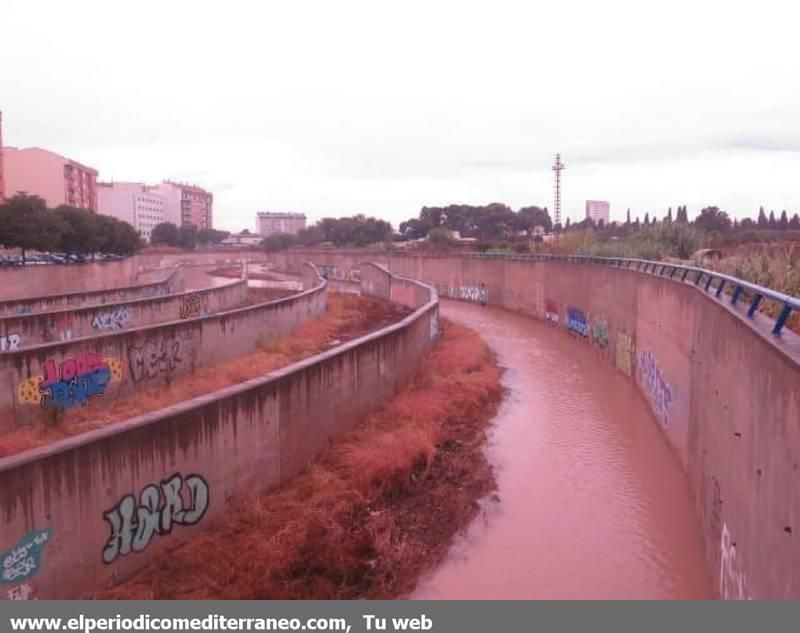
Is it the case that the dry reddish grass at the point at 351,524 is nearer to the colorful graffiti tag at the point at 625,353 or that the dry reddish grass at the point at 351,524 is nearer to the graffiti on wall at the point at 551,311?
the colorful graffiti tag at the point at 625,353

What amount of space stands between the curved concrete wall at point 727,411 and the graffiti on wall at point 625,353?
0.12ft

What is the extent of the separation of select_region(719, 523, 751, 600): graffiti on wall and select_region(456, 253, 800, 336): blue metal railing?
2.62m

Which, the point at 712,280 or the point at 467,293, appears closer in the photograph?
the point at 712,280

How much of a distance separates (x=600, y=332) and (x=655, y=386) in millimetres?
10724

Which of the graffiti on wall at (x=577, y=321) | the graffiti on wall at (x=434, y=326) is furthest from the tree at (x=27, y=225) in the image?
the graffiti on wall at (x=577, y=321)

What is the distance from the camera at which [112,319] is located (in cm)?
2433

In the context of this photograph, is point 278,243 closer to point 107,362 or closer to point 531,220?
point 531,220

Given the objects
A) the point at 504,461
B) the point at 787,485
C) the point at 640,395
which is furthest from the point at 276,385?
the point at 640,395

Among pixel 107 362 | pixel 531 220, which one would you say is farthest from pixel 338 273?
pixel 107 362

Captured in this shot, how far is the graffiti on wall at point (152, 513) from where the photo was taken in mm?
8289

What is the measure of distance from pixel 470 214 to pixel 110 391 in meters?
117

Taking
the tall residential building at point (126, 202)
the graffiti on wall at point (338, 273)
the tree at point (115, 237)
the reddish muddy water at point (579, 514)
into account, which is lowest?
the reddish muddy water at point (579, 514)

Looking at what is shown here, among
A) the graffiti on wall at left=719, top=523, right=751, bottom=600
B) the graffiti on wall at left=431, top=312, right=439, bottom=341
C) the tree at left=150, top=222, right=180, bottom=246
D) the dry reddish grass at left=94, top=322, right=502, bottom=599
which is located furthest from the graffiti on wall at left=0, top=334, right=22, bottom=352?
the tree at left=150, top=222, right=180, bottom=246

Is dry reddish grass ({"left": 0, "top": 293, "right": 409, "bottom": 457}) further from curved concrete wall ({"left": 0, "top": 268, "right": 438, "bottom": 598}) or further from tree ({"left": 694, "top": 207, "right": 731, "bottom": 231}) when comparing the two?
tree ({"left": 694, "top": 207, "right": 731, "bottom": 231})
